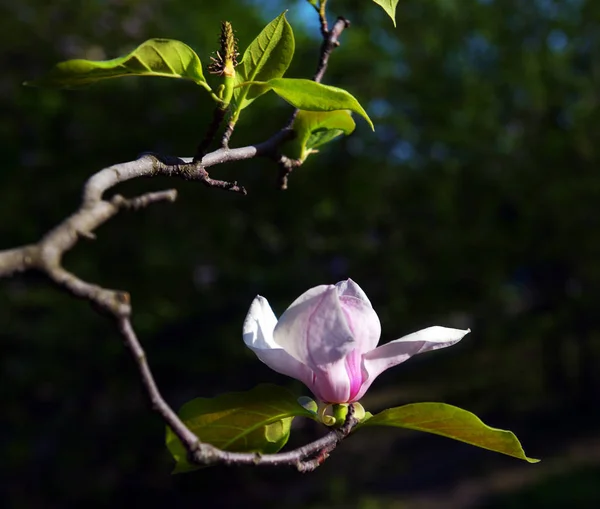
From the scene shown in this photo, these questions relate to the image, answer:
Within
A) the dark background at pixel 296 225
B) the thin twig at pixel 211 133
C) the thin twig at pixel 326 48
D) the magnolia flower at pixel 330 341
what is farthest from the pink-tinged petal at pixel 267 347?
the dark background at pixel 296 225

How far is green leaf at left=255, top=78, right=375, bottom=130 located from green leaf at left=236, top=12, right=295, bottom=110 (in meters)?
0.03

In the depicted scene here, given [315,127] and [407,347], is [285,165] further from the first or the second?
[407,347]

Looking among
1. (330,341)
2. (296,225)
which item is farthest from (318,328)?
(296,225)

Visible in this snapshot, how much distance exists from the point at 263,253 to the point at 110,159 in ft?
3.54

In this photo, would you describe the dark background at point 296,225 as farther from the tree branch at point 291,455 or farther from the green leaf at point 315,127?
the tree branch at point 291,455

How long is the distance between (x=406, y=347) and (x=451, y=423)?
7cm

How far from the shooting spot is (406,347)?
Result: 23.2 inches

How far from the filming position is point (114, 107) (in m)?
4.57

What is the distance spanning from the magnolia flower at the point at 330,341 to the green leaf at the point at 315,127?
162 mm

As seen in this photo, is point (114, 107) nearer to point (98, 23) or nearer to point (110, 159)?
point (110, 159)

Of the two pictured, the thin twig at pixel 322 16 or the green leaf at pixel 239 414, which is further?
the thin twig at pixel 322 16

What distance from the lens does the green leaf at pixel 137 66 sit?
50 cm

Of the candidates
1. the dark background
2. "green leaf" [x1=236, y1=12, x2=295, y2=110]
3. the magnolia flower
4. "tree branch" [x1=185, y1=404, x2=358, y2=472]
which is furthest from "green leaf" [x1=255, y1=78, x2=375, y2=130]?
the dark background

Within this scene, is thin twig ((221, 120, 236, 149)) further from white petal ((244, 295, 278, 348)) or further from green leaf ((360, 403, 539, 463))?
green leaf ((360, 403, 539, 463))
